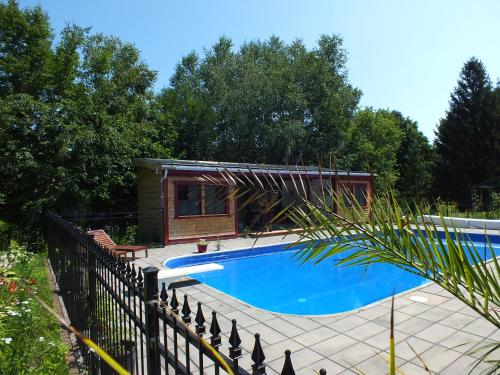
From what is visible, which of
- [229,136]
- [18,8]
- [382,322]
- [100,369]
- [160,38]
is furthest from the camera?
[229,136]

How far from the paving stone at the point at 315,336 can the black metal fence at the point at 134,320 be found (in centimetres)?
100

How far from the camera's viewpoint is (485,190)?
24.1 metres

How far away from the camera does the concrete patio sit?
151 inches

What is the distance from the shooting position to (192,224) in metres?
14.0

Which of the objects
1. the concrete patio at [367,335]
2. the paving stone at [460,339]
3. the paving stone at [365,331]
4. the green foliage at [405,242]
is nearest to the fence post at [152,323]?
the green foliage at [405,242]

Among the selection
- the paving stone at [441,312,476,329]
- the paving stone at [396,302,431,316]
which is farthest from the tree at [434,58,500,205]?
the paving stone at [441,312,476,329]

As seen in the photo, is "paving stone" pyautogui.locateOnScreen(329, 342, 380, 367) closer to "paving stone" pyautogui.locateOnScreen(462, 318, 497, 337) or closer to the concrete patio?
the concrete patio

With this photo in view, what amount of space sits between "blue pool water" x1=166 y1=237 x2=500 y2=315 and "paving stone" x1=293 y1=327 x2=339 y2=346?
2.38 m

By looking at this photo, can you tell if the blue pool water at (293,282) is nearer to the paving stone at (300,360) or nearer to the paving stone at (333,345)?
the paving stone at (333,345)

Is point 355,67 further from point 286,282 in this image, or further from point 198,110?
point 286,282

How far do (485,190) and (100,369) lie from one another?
1095 inches

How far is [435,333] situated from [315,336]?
1644 millimetres

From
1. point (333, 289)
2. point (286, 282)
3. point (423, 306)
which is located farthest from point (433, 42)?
point (286, 282)

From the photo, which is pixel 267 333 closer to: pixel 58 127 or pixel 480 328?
pixel 480 328
